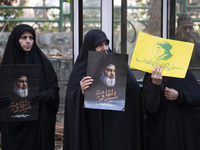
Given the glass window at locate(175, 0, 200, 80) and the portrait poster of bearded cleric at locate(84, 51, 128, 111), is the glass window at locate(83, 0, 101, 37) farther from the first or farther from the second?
the portrait poster of bearded cleric at locate(84, 51, 128, 111)

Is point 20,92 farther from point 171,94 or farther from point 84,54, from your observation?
point 171,94

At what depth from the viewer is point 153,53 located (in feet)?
9.48

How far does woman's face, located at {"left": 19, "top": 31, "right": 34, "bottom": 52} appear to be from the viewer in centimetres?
346

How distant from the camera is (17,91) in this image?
3.32 metres

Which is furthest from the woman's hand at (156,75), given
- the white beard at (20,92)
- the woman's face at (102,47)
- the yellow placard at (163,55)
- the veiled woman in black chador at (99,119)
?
the white beard at (20,92)

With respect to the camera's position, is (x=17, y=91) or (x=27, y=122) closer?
(x=17, y=91)

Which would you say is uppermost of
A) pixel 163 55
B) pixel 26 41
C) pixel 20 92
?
pixel 26 41

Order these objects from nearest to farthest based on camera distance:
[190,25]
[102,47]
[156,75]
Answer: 1. [156,75]
2. [102,47]
3. [190,25]

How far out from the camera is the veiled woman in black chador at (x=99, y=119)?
9.86 feet

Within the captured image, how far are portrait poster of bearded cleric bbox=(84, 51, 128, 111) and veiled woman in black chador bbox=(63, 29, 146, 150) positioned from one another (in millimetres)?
158

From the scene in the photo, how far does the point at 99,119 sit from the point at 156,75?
0.61m

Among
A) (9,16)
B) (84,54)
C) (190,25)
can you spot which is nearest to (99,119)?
(84,54)

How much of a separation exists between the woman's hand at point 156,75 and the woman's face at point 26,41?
127 cm

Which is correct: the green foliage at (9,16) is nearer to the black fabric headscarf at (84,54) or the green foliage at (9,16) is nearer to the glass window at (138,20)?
the glass window at (138,20)
